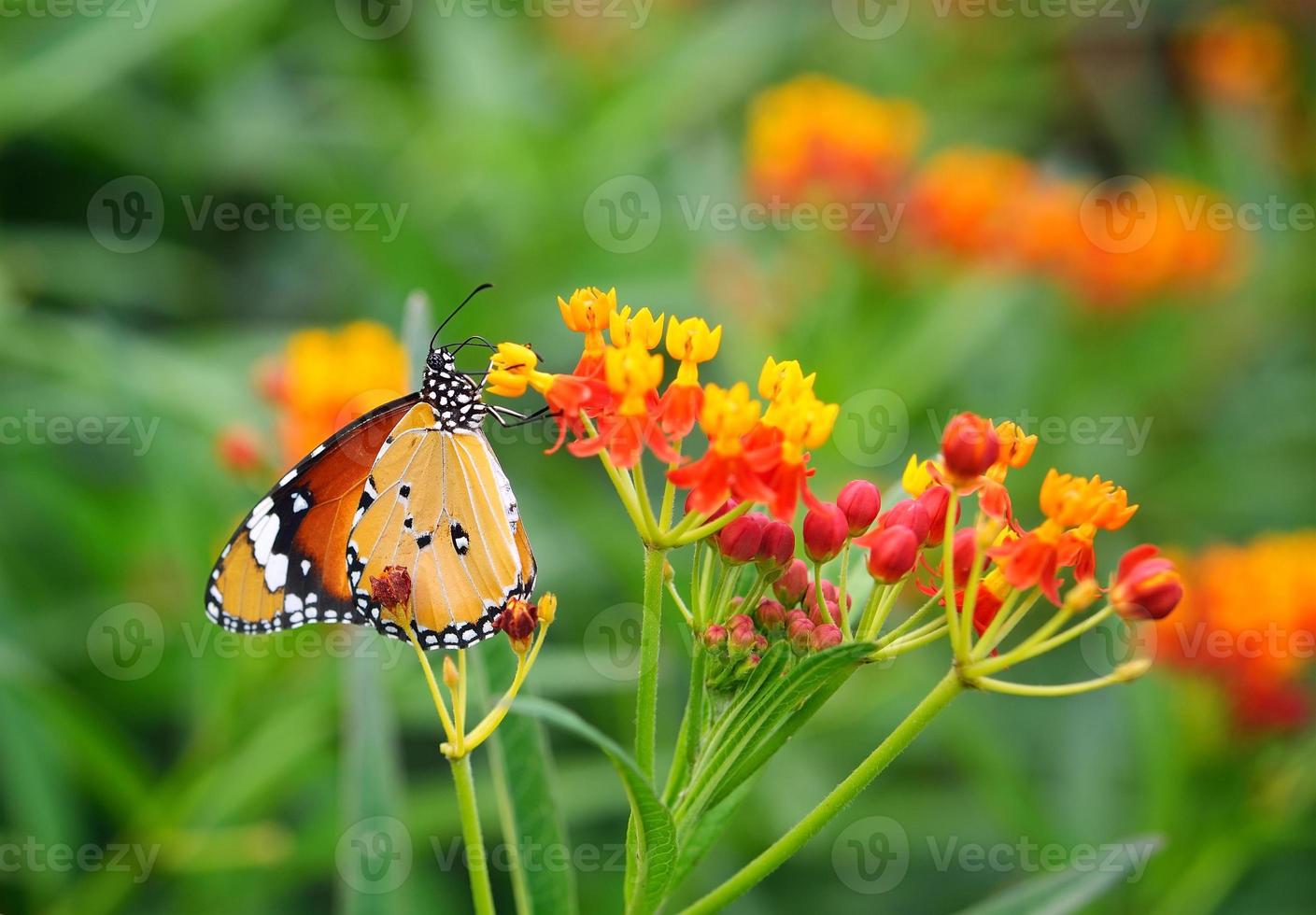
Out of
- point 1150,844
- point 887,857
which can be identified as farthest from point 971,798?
point 1150,844

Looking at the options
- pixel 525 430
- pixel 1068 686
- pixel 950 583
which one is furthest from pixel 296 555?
pixel 525 430

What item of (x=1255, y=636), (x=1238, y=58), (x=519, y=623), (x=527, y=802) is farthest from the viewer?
(x=1238, y=58)

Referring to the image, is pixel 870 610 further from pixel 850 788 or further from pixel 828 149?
pixel 828 149

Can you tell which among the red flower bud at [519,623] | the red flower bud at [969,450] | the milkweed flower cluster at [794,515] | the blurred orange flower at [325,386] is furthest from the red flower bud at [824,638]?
the blurred orange flower at [325,386]

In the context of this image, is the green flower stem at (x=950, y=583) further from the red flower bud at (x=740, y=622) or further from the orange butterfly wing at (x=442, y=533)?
the orange butterfly wing at (x=442, y=533)

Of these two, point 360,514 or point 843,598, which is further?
point 360,514

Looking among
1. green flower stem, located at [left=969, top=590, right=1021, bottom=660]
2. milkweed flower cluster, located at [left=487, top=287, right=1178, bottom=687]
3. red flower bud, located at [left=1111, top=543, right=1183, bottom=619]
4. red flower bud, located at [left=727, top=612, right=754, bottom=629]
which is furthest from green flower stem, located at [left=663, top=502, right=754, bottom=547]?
red flower bud, located at [left=1111, top=543, right=1183, bottom=619]
